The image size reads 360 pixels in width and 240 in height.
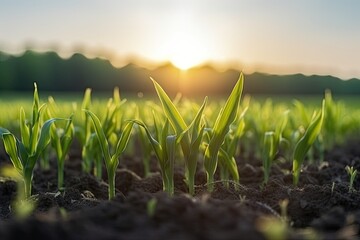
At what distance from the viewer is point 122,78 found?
1778 inches

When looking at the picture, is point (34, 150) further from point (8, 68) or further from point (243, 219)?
point (8, 68)

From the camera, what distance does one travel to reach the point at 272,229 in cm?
141

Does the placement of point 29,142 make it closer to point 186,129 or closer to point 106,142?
point 106,142

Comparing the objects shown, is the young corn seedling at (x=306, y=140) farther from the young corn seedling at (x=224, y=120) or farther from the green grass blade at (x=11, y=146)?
the green grass blade at (x=11, y=146)

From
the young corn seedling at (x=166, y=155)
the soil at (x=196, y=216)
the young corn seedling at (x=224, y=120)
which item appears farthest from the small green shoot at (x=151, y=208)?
the young corn seedling at (x=224, y=120)

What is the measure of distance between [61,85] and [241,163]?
145ft

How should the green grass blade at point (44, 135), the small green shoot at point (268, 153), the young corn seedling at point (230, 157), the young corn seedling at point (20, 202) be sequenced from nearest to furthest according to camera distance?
1. the young corn seedling at point (20, 202)
2. the green grass blade at point (44, 135)
3. the young corn seedling at point (230, 157)
4. the small green shoot at point (268, 153)

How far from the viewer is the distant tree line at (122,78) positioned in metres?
40.2

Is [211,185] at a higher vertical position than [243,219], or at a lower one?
lower

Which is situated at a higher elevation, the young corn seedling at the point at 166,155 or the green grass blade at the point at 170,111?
the green grass blade at the point at 170,111

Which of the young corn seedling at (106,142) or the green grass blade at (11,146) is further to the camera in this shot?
the green grass blade at (11,146)

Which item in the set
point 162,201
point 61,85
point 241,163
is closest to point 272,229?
point 162,201

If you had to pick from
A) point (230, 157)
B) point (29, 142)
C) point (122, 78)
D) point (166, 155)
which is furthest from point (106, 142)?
point (122, 78)

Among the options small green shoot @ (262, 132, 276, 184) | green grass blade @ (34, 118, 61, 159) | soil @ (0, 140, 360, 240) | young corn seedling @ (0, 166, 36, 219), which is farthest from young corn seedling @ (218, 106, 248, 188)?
young corn seedling @ (0, 166, 36, 219)
